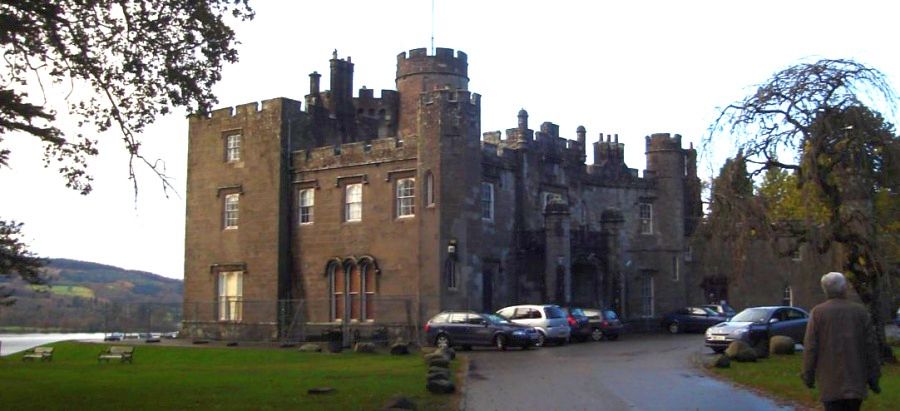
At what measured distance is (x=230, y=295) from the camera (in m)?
47.0

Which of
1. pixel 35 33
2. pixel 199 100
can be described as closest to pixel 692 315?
pixel 199 100

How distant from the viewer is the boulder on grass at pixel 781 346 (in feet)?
92.4

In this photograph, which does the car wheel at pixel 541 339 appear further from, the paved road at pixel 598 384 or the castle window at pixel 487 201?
the castle window at pixel 487 201

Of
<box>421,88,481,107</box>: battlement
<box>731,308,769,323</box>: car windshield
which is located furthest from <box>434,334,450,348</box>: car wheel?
<box>421,88,481,107</box>: battlement

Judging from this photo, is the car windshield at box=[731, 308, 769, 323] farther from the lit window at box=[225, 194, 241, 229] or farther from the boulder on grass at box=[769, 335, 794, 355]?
the lit window at box=[225, 194, 241, 229]

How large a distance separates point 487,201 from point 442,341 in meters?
9.65

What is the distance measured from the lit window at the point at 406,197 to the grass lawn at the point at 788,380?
57.8 ft

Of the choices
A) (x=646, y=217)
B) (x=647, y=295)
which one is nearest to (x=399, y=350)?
(x=647, y=295)

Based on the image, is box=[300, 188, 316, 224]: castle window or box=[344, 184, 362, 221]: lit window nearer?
box=[344, 184, 362, 221]: lit window

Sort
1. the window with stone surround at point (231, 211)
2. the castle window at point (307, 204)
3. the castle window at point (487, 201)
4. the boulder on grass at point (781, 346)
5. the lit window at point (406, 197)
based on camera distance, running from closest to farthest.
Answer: the boulder on grass at point (781, 346) → the lit window at point (406, 197) → the castle window at point (487, 201) → the castle window at point (307, 204) → the window with stone surround at point (231, 211)

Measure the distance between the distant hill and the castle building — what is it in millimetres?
3990

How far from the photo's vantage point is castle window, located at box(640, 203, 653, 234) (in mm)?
54219

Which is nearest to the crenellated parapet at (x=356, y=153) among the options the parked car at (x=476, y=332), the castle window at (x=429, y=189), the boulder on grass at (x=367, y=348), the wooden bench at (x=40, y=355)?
the castle window at (x=429, y=189)

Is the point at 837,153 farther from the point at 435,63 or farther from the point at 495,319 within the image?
the point at 435,63
